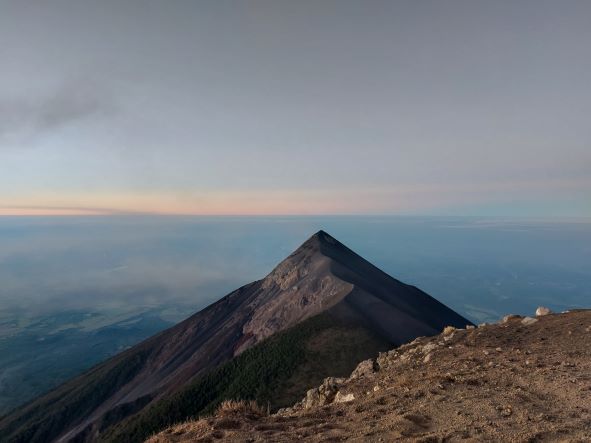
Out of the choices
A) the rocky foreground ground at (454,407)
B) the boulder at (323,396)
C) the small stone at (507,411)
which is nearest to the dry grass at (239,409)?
the rocky foreground ground at (454,407)

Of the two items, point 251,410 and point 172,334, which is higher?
point 251,410

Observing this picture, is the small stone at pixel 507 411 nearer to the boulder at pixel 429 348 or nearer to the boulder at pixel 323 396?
the boulder at pixel 323 396

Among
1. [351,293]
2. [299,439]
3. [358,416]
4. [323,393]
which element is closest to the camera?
[299,439]

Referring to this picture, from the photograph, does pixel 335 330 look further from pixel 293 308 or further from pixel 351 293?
pixel 293 308

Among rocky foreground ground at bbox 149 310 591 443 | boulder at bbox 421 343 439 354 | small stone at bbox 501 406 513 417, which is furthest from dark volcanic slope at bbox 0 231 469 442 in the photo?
small stone at bbox 501 406 513 417

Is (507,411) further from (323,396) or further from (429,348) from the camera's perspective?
(429,348)

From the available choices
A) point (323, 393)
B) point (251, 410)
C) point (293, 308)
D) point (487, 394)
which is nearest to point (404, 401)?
point (487, 394)

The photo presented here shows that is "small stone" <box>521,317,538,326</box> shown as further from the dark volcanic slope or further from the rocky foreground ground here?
the dark volcanic slope

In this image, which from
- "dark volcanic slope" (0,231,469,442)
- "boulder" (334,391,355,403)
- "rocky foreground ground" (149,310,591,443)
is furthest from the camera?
"dark volcanic slope" (0,231,469,442)
